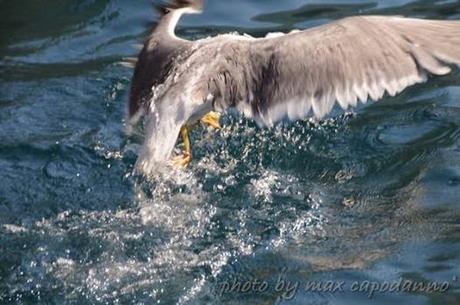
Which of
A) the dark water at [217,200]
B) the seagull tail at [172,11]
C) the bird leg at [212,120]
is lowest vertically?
the dark water at [217,200]

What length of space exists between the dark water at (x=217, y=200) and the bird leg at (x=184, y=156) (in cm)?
8

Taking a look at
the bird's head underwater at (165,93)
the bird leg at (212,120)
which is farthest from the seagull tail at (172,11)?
the bird leg at (212,120)

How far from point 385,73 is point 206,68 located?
981mm

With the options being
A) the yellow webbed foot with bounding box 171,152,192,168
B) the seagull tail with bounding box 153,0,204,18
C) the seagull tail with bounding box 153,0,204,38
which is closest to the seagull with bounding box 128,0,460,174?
the yellow webbed foot with bounding box 171,152,192,168

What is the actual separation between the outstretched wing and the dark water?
0.60m

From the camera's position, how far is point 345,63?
602 centimetres

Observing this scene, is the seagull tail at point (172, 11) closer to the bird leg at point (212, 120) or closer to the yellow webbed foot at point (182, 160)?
the bird leg at point (212, 120)

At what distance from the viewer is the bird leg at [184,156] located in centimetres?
681

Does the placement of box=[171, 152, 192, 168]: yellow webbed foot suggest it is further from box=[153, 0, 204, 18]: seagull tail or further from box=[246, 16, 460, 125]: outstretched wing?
box=[153, 0, 204, 18]: seagull tail

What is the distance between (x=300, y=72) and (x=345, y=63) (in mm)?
229

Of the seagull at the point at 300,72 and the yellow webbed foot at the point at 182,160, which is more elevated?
the seagull at the point at 300,72

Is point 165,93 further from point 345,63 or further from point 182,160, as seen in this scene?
point 345,63

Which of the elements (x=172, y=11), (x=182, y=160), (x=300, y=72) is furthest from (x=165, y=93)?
(x=172, y=11)

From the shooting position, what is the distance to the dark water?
559 centimetres
